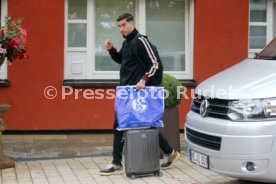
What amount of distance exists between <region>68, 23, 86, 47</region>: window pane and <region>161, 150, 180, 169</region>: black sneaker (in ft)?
12.6

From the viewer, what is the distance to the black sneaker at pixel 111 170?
23.9 feet

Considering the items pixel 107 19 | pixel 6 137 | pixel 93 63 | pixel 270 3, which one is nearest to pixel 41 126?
pixel 6 137

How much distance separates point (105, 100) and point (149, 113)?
3.60 metres

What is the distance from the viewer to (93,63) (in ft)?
35.2

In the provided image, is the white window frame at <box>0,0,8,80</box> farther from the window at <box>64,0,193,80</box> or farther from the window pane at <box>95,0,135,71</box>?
the window pane at <box>95,0,135,71</box>

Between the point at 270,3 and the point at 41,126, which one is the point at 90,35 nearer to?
the point at 41,126

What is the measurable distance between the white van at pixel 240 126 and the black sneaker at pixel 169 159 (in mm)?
1231

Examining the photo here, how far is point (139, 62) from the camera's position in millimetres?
7254

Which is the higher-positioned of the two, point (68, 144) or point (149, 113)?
point (149, 113)

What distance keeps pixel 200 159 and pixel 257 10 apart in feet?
19.4

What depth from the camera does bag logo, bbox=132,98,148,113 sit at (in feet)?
22.8

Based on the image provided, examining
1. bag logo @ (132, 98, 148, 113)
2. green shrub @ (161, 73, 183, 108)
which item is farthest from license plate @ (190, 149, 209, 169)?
green shrub @ (161, 73, 183, 108)

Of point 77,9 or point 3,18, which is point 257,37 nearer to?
point 77,9

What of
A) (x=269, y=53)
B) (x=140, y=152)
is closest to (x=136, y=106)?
(x=140, y=152)
